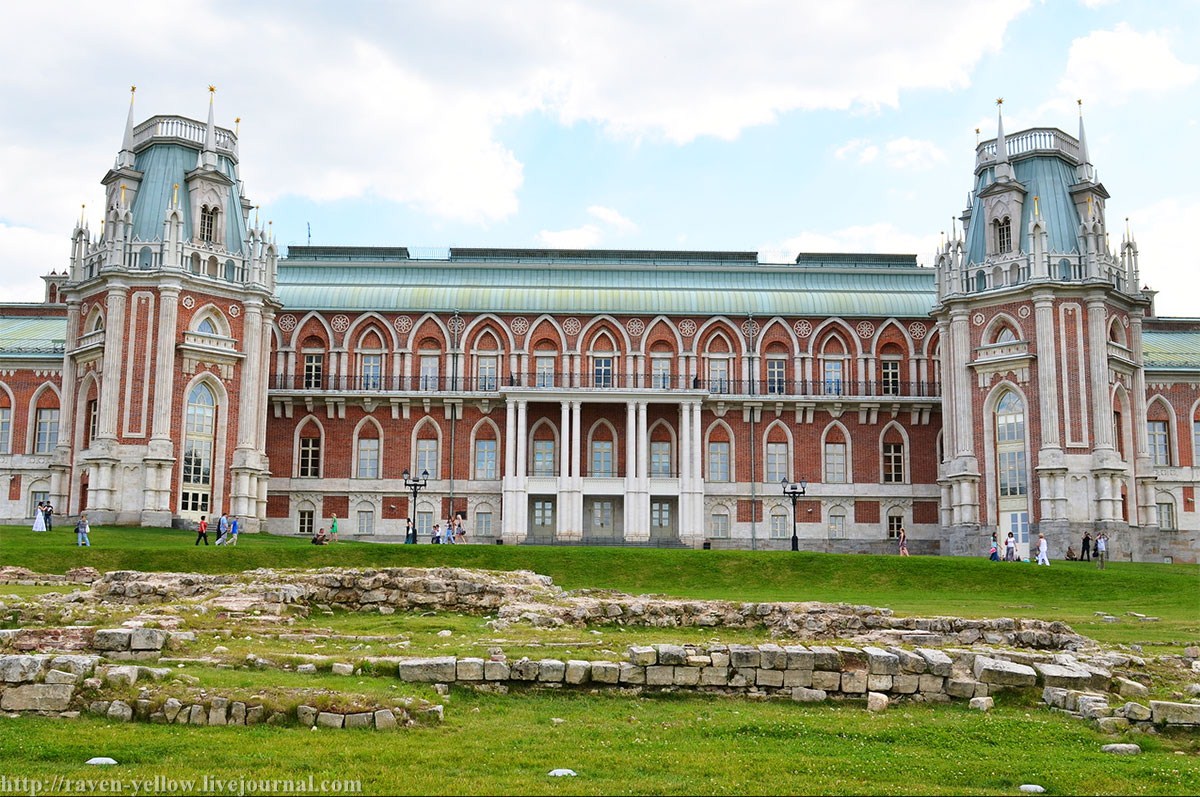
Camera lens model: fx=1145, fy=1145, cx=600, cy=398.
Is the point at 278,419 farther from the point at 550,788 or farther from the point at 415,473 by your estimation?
the point at 550,788

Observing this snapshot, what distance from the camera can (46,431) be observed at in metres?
65.1

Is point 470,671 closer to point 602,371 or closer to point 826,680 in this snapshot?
point 826,680

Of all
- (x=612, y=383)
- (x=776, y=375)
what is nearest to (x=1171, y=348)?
(x=776, y=375)

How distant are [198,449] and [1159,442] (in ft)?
171

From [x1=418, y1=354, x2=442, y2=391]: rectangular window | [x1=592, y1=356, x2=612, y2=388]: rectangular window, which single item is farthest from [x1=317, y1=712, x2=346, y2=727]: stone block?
[x1=592, y1=356, x2=612, y2=388]: rectangular window

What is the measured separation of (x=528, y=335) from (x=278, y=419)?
15.2 meters

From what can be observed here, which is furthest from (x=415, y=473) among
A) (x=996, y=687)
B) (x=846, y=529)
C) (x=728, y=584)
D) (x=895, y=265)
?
(x=996, y=687)

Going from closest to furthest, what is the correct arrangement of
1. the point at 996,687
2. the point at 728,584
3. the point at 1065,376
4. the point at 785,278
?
1. the point at 996,687
2. the point at 728,584
3. the point at 1065,376
4. the point at 785,278

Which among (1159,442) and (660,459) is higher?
(1159,442)

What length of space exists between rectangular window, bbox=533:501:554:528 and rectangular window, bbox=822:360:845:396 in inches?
703

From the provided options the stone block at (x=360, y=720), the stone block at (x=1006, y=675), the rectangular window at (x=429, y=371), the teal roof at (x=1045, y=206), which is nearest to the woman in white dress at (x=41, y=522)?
the rectangular window at (x=429, y=371)

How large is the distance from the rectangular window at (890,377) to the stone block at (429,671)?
178 ft

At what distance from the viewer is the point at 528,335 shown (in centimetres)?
6812

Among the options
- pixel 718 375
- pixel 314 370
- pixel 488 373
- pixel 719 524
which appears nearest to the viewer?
pixel 719 524
